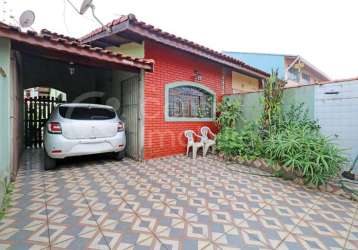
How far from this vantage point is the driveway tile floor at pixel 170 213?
2.44 m

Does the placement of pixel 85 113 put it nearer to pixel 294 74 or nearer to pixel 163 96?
pixel 163 96

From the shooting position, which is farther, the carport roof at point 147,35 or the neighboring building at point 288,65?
the neighboring building at point 288,65

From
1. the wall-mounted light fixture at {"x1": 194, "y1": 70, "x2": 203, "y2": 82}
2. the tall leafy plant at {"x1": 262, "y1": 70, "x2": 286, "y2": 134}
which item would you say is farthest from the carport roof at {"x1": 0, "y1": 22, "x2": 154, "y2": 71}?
the tall leafy plant at {"x1": 262, "y1": 70, "x2": 286, "y2": 134}

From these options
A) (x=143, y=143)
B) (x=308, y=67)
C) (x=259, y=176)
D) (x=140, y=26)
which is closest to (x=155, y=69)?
(x=140, y=26)

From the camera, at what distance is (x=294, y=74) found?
1803 centimetres

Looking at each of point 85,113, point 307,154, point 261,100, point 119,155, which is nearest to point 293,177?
point 307,154

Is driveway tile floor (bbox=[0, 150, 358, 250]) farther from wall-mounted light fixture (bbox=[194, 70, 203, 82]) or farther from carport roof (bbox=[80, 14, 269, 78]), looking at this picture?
wall-mounted light fixture (bbox=[194, 70, 203, 82])

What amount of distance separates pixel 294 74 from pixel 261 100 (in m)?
13.6

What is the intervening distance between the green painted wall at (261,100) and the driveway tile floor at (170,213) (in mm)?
2558

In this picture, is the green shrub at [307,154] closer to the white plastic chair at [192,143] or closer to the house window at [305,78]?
the white plastic chair at [192,143]

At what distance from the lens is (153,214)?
307 cm

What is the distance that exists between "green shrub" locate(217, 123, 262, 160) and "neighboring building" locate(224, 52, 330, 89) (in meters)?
10.7

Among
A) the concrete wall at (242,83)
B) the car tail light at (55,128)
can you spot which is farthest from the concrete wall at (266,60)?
the car tail light at (55,128)

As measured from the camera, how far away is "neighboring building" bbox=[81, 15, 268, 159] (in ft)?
20.6
